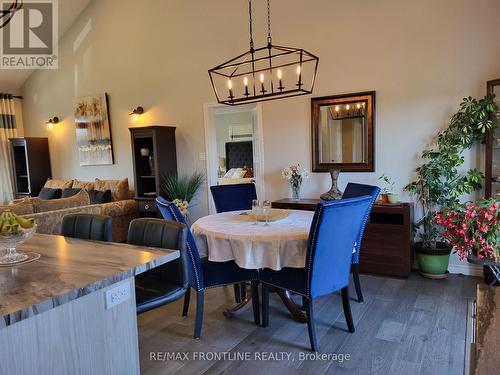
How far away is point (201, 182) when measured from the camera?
214 inches

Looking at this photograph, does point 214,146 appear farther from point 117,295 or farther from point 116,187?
point 117,295

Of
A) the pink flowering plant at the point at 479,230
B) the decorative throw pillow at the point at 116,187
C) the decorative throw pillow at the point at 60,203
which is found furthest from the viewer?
the decorative throw pillow at the point at 116,187

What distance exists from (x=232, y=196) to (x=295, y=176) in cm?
91

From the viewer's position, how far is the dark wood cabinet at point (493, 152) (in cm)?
340

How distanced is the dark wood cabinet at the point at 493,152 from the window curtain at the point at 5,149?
26.0 ft

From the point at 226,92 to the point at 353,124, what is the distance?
184 centimetres

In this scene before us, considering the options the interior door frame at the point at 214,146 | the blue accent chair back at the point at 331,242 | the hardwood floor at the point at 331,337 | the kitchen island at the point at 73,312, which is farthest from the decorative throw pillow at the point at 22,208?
the blue accent chair back at the point at 331,242

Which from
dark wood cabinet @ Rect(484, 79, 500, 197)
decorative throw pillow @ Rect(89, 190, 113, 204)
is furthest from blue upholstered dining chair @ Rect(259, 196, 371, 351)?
decorative throw pillow @ Rect(89, 190, 113, 204)

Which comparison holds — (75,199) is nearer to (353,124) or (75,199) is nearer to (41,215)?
(41,215)

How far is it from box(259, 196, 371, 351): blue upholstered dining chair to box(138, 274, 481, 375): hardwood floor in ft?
0.74

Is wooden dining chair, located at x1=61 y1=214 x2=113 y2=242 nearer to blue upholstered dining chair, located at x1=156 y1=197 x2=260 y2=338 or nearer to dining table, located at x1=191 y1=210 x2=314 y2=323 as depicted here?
blue upholstered dining chair, located at x1=156 y1=197 x2=260 y2=338

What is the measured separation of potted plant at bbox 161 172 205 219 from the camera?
208 inches

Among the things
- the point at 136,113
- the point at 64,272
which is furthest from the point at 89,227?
the point at 136,113

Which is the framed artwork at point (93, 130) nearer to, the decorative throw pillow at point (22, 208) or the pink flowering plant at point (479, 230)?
the decorative throw pillow at point (22, 208)
